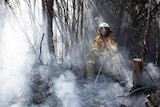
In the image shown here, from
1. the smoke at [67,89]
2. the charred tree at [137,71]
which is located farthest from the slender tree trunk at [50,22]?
the charred tree at [137,71]

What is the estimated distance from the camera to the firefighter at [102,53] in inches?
317

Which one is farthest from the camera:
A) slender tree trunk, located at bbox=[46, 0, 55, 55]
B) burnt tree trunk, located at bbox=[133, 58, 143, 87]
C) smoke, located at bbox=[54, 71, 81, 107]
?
slender tree trunk, located at bbox=[46, 0, 55, 55]

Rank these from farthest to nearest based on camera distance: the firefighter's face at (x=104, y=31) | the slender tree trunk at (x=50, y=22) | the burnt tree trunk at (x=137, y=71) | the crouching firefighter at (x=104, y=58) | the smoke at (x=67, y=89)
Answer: the slender tree trunk at (x=50, y=22), the firefighter's face at (x=104, y=31), the crouching firefighter at (x=104, y=58), the smoke at (x=67, y=89), the burnt tree trunk at (x=137, y=71)

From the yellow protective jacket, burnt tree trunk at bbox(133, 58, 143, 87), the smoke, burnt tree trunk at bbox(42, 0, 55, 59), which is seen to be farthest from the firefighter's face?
burnt tree trunk at bbox(133, 58, 143, 87)

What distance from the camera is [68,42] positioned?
9.00m

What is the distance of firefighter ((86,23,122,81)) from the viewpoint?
8.05m

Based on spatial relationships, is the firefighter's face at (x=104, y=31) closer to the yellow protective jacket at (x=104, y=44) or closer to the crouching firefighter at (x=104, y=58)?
the crouching firefighter at (x=104, y=58)

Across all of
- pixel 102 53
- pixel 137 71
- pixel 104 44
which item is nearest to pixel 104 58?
pixel 102 53

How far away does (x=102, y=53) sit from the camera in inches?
324

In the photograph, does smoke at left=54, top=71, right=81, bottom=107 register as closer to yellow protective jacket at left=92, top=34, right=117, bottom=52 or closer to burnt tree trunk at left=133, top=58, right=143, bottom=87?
yellow protective jacket at left=92, top=34, right=117, bottom=52

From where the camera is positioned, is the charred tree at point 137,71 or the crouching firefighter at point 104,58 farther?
the crouching firefighter at point 104,58

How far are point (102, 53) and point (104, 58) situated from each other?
153 mm

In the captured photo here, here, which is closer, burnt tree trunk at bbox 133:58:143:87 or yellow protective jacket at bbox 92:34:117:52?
burnt tree trunk at bbox 133:58:143:87

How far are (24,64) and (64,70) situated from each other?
152 cm
